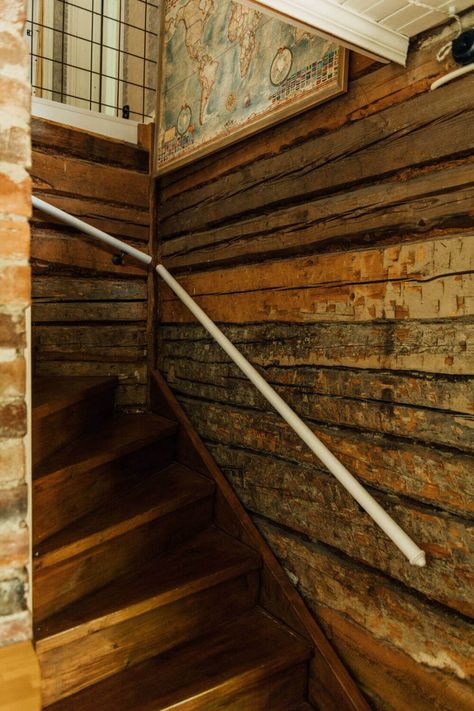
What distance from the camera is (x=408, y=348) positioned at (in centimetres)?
163

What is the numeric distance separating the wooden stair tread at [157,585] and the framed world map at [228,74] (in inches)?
65.7

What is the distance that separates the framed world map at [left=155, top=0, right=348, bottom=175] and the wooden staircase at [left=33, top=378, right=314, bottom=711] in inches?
50.9

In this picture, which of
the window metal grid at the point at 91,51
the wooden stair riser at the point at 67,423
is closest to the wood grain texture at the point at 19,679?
the wooden stair riser at the point at 67,423

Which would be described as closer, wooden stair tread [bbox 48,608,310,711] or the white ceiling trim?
the white ceiling trim

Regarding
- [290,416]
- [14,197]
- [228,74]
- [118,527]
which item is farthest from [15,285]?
[228,74]

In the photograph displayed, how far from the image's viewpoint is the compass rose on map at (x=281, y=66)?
80.4 inches

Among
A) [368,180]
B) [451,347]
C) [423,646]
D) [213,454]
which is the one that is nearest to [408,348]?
[451,347]

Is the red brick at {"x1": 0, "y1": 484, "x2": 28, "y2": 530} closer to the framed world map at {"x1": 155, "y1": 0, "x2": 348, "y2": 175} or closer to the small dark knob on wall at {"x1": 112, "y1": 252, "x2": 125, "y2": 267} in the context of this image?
the framed world map at {"x1": 155, "y1": 0, "x2": 348, "y2": 175}

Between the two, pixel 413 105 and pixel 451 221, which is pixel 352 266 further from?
pixel 413 105

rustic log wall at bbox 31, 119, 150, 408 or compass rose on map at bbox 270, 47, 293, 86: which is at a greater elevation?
compass rose on map at bbox 270, 47, 293, 86

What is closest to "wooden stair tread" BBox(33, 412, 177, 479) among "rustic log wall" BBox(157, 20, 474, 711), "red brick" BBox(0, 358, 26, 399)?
"rustic log wall" BBox(157, 20, 474, 711)

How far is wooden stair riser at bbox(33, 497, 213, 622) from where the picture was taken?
183 cm

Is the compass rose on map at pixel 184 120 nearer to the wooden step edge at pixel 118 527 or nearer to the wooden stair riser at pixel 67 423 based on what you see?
the wooden stair riser at pixel 67 423

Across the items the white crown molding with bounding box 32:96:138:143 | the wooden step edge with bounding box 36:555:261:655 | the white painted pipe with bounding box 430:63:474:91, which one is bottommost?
the wooden step edge with bounding box 36:555:261:655
